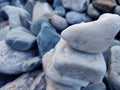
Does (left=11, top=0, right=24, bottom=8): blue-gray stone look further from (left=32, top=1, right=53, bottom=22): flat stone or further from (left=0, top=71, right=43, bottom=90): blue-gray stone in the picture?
(left=0, top=71, right=43, bottom=90): blue-gray stone

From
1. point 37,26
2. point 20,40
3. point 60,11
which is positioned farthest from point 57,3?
point 20,40

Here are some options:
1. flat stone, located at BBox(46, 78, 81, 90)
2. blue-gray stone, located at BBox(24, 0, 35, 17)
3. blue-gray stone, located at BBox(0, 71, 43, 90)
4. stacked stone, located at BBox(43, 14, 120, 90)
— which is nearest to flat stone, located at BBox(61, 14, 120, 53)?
stacked stone, located at BBox(43, 14, 120, 90)

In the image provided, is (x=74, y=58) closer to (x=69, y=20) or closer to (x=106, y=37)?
(x=106, y=37)

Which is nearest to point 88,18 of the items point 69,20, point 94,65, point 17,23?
point 69,20

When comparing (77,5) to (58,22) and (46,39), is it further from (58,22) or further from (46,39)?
(46,39)

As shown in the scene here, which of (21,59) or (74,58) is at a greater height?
(74,58)

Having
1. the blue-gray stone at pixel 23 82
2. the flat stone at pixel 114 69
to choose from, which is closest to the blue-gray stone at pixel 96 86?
the flat stone at pixel 114 69
